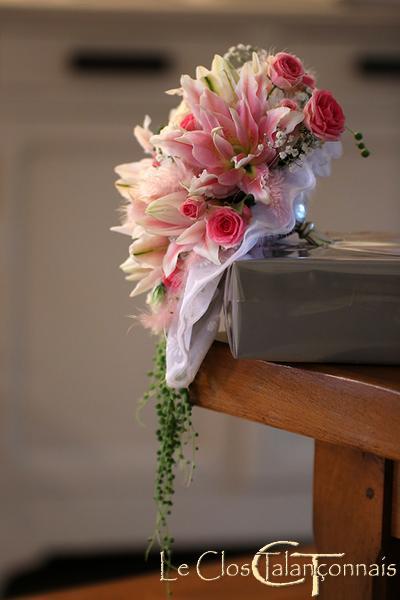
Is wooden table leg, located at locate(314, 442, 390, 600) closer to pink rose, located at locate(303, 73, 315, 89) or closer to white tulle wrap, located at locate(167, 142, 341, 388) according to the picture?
white tulle wrap, located at locate(167, 142, 341, 388)

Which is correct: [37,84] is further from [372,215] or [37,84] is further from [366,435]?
[366,435]

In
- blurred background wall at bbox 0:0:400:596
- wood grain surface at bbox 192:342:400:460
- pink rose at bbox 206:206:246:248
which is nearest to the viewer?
wood grain surface at bbox 192:342:400:460

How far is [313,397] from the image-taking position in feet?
2.42

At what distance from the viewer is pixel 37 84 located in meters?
1.98

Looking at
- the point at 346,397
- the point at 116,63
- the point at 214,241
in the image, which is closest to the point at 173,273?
the point at 214,241

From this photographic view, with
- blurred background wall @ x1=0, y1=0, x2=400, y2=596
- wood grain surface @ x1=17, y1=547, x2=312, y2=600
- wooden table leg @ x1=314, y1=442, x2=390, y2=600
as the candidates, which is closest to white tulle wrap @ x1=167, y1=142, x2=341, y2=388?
wooden table leg @ x1=314, y1=442, x2=390, y2=600

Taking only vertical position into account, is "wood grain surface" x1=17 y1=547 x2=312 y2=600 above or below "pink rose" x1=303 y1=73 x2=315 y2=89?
below

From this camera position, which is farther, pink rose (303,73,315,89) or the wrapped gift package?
pink rose (303,73,315,89)

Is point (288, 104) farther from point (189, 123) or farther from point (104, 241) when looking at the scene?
point (104, 241)

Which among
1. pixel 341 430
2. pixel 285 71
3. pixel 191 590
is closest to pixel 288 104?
pixel 285 71

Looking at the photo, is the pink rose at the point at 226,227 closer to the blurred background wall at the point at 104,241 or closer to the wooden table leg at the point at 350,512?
the wooden table leg at the point at 350,512

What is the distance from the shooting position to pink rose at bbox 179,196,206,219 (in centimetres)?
83

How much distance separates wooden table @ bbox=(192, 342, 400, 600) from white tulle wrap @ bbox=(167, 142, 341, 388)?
0.01 meters

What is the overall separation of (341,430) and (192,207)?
225 millimetres
